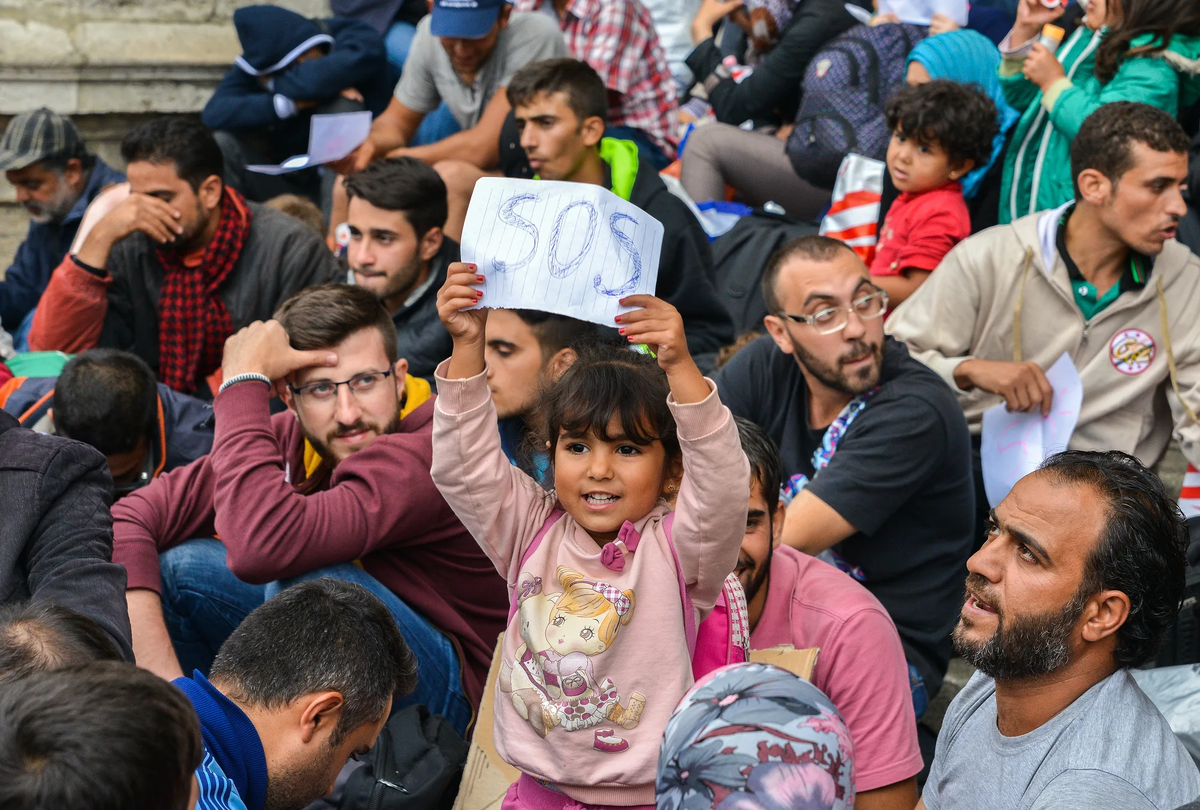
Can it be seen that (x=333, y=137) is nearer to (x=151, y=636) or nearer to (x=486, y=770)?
(x=151, y=636)

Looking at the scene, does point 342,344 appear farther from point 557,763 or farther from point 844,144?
point 844,144

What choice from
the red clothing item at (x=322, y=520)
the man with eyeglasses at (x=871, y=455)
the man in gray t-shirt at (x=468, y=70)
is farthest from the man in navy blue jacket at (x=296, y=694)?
the man in gray t-shirt at (x=468, y=70)

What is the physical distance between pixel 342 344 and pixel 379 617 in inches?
38.1

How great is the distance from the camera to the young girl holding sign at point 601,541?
2.17 metres

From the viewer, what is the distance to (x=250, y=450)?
3.03 meters

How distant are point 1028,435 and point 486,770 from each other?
1.89 m

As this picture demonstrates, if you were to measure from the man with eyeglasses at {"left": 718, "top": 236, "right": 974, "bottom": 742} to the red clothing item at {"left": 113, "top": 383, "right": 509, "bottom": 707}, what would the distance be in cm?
83

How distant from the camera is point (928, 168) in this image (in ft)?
15.4

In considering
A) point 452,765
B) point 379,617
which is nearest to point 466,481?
point 379,617

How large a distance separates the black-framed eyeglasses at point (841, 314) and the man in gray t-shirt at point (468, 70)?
2650 millimetres

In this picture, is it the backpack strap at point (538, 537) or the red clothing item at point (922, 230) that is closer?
the backpack strap at point (538, 537)

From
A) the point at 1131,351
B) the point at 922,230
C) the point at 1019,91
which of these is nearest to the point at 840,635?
the point at 1131,351

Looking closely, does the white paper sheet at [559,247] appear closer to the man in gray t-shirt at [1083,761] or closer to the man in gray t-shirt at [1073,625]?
the man in gray t-shirt at [1073,625]

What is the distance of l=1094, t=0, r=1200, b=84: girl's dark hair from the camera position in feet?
14.1
